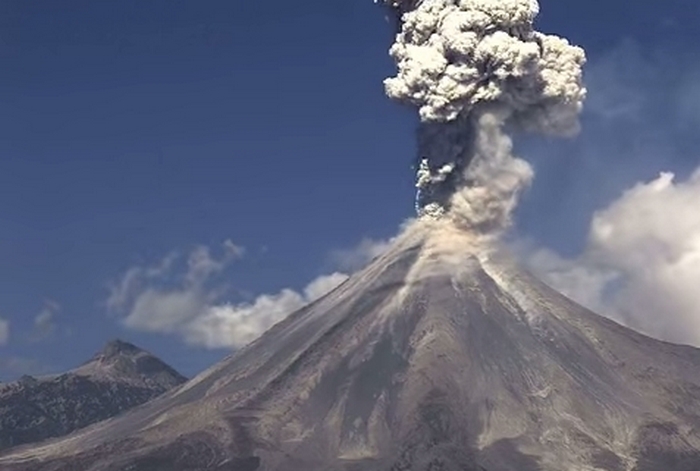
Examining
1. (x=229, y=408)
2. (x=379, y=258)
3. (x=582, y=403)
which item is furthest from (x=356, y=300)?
(x=582, y=403)

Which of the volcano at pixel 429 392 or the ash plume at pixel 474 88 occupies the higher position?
the ash plume at pixel 474 88

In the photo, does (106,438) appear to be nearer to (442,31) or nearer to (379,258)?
(379,258)

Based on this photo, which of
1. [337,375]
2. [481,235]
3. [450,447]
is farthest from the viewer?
[481,235]

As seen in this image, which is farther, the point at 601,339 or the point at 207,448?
the point at 601,339

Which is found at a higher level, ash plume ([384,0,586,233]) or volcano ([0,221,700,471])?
ash plume ([384,0,586,233])
